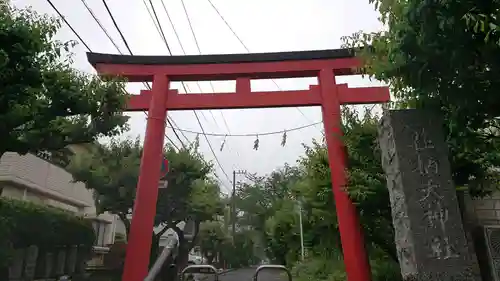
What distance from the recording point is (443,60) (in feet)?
14.7

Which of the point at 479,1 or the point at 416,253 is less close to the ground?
the point at 479,1

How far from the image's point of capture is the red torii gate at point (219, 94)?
10.2 metres

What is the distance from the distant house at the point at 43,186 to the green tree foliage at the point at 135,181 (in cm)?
142

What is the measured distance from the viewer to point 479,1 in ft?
13.0

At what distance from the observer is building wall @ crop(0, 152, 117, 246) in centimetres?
1373

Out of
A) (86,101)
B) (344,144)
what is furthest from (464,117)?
(86,101)

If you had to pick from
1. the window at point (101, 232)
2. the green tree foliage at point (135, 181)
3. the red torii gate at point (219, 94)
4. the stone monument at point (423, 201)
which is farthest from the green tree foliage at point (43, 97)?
the window at point (101, 232)

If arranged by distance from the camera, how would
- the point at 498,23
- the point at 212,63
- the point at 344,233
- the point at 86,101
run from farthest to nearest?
the point at 212,63 < the point at 344,233 < the point at 86,101 < the point at 498,23

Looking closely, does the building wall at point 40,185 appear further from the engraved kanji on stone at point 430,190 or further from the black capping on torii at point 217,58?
the engraved kanji on stone at point 430,190

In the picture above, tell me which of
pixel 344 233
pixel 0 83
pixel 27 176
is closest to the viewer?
pixel 0 83

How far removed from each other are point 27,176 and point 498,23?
15.3 meters

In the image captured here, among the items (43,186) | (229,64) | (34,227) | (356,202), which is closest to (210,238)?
(43,186)

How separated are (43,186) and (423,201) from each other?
48.3 feet

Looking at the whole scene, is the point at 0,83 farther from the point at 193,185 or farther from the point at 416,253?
the point at 193,185
